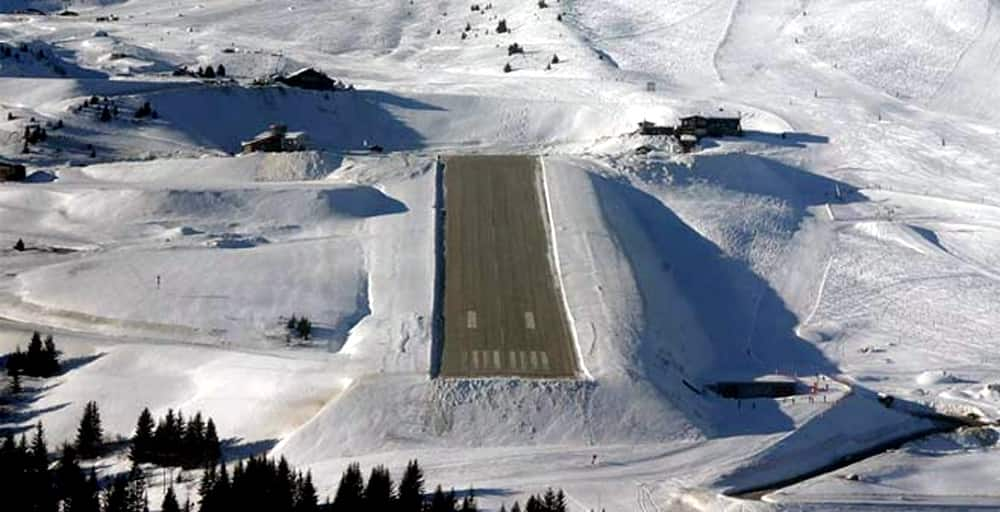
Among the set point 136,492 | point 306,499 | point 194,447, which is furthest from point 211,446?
point 306,499

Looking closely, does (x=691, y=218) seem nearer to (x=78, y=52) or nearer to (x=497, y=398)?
(x=497, y=398)

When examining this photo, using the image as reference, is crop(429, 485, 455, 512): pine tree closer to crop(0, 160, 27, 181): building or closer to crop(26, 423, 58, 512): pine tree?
crop(26, 423, 58, 512): pine tree

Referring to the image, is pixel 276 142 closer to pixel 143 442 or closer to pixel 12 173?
pixel 12 173

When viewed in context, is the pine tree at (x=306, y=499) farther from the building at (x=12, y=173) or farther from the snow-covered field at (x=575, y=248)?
the building at (x=12, y=173)

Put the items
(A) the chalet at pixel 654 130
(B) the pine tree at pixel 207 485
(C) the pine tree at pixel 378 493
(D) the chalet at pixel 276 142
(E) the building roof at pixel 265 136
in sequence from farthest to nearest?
1. (A) the chalet at pixel 654 130
2. (E) the building roof at pixel 265 136
3. (D) the chalet at pixel 276 142
4. (C) the pine tree at pixel 378 493
5. (B) the pine tree at pixel 207 485

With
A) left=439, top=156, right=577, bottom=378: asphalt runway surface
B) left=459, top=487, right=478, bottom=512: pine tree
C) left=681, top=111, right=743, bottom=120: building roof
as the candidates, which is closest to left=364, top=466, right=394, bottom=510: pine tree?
left=459, top=487, right=478, bottom=512: pine tree

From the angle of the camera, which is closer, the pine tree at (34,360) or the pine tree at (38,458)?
the pine tree at (38,458)

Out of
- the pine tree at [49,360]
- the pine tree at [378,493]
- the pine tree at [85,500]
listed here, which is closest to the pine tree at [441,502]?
the pine tree at [378,493]
